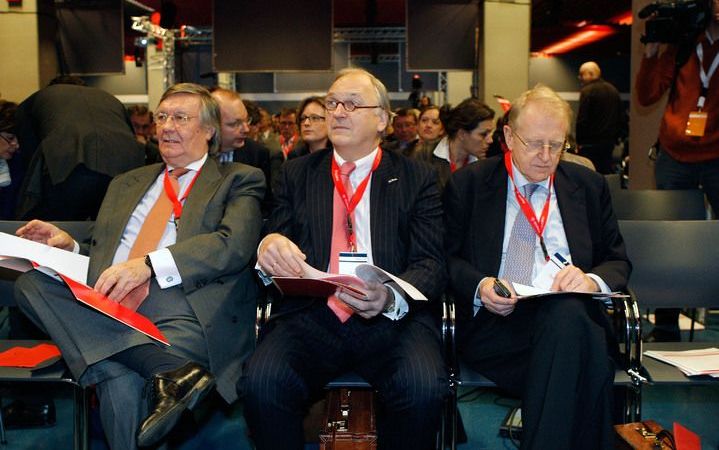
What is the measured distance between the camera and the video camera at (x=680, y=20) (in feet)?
13.0

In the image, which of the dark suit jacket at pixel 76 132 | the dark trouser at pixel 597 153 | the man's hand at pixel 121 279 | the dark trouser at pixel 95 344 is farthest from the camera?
the dark trouser at pixel 597 153

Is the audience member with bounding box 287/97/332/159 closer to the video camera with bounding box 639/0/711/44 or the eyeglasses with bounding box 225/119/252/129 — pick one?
the eyeglasses with bounding box 225/119/252/129

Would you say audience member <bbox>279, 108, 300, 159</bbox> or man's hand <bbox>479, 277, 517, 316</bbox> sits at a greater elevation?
audience member <bbox>279, 108, 300, 159</bbox>

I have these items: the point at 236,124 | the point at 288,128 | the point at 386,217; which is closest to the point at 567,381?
the point at 386,217

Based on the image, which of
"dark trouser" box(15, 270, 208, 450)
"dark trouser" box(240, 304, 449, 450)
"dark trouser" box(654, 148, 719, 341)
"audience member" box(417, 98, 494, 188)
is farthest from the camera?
"audience member" box(417, 98, 494, 188)

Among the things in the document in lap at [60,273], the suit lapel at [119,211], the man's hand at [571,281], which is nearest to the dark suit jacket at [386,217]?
the man's hand at [571,281]

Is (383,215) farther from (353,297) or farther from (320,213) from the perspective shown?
(353,297)

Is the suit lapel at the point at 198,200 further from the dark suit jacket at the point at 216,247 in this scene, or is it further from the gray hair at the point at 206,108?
the gray hair at the point at 206,108

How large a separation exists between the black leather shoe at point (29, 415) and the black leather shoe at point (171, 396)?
1528mm

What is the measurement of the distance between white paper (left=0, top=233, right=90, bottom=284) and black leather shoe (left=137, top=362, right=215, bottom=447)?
0.57m

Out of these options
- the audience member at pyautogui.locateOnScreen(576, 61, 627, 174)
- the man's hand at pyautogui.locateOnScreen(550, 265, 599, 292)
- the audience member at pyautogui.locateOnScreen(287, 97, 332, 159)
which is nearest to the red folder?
the man's hand at pyautogui.locateOnScreen(550, 265, 599, 292)

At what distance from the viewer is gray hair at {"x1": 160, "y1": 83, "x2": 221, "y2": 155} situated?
3.15 m

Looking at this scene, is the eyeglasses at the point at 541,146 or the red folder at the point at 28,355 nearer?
the red folder at the point at 28,355

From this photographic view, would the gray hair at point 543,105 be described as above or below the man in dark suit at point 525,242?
above
